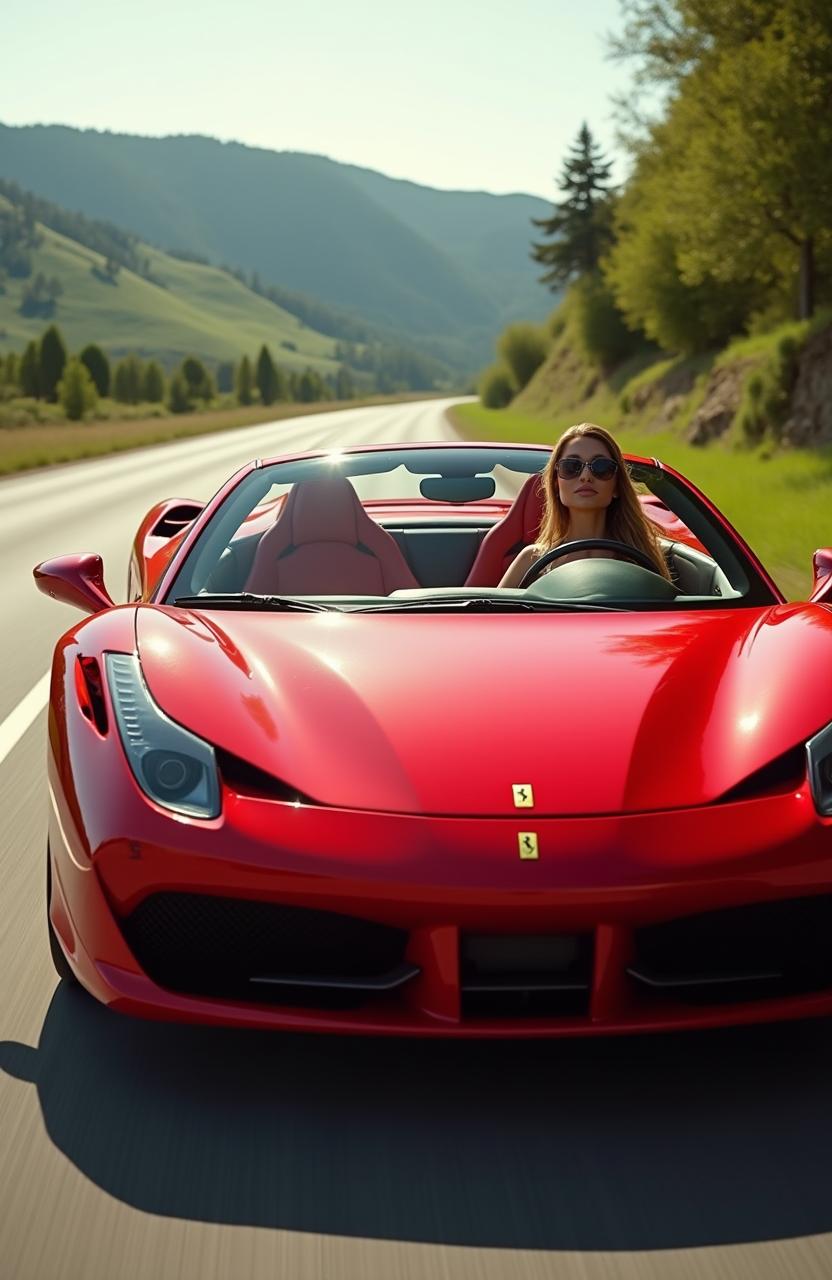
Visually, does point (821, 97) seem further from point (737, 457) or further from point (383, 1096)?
point (383, 1096)

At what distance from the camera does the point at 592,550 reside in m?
4.51

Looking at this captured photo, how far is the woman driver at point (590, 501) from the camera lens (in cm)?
463

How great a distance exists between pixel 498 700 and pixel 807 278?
26078 mm

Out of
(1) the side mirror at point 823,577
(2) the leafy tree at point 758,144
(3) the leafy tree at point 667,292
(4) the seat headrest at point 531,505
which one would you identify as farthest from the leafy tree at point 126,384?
(1) the side mirror at point 823,577

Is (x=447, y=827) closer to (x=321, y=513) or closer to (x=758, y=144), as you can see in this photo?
(x=321, y=513)

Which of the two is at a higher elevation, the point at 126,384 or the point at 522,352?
the point at 522,352

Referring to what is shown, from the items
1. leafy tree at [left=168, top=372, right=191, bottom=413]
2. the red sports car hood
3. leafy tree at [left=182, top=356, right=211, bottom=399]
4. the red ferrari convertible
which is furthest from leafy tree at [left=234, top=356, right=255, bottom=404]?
the red ferrari convertible

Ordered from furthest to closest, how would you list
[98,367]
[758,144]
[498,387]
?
[98,367] → [498,387] → [758,144]

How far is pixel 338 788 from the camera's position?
2947mm

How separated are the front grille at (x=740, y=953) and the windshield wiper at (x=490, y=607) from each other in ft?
4.21

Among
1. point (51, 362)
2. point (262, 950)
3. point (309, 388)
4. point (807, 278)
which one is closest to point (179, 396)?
point (51, 362)

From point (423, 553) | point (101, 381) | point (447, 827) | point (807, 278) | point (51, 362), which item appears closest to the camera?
point (447, 827)

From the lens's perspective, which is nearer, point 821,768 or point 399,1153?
point 399,1153

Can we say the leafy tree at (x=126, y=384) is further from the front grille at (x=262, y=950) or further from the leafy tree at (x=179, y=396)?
the front grille at (x=262, y=950)
